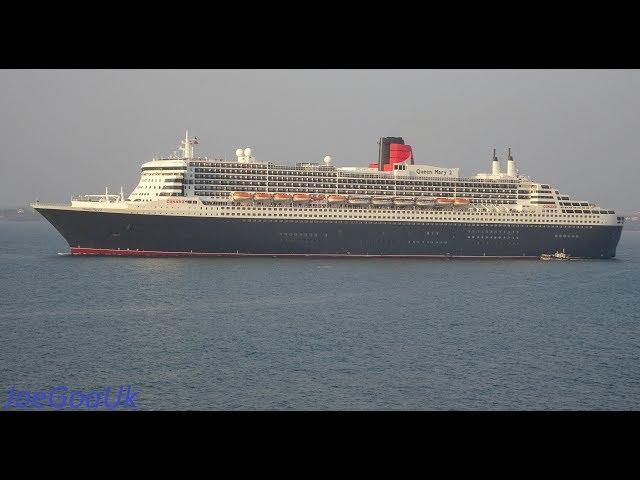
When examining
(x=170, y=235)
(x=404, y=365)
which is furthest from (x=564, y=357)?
(x=170, y=235)

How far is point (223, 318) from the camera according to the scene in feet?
118

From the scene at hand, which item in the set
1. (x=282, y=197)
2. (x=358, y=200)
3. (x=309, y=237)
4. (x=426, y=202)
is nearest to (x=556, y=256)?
(x=426, y=202)

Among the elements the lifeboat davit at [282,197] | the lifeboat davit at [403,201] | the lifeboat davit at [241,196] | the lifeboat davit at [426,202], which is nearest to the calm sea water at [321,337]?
the lifeboat davit at [241,196]

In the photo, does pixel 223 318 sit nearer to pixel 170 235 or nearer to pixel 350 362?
pixel 350 362

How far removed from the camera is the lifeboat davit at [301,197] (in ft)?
221

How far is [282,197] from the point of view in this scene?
221 ft

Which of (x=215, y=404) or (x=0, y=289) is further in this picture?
(x=0, y=289)

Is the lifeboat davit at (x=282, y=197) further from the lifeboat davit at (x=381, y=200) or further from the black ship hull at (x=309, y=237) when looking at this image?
the lifeboat davit at (x=381, y=200)

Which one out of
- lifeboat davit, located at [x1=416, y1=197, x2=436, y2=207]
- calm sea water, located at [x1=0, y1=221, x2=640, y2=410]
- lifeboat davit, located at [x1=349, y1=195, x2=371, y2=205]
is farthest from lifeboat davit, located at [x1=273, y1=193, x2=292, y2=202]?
lifeboat davit, located at [x1=416, y1=197, x2=436, y2=207]

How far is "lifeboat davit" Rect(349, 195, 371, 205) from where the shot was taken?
6881 cm

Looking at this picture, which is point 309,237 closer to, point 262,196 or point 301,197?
point 301,197

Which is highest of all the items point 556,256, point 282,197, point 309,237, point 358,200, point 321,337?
point 282,197

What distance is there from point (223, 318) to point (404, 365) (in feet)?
38.4

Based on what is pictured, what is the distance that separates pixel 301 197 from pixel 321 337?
3683cm
